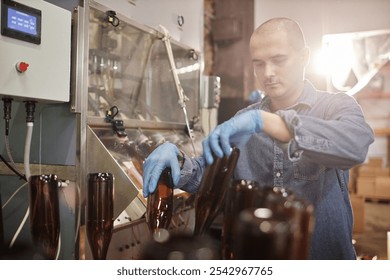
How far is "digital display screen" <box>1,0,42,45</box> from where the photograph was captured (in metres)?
1.32

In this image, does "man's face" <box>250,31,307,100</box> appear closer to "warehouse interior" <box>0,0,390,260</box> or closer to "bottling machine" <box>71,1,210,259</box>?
"warehouse interior" <box>0,0,390,260</box>

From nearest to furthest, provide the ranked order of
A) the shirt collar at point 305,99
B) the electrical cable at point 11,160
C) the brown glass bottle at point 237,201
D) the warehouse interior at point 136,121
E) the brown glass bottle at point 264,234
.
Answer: the brown glass bottle at point 264,234, the brown glass bottle at point 237,201, the shirt collar at point 305,99, the warehouse interior at point 136,121, the electrical cable at point 11,160

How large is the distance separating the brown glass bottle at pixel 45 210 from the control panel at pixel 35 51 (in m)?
0.32

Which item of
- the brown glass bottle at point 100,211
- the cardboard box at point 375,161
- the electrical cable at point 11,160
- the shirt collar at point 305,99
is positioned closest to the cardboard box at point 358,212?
the cardboard box at point 375,161

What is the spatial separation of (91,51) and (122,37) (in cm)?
20

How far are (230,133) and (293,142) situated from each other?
21cm

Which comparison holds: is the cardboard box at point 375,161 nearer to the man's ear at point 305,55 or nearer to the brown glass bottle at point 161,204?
the man's ear at point 305,55

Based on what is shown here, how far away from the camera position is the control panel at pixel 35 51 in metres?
1.32

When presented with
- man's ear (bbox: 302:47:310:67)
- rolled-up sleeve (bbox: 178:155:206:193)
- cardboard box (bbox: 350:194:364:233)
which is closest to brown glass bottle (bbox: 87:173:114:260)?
rolled-up sleeve (bbox: 178:155:206:193)

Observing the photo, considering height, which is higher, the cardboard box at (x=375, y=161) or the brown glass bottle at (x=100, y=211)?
the cardboard box at (x=375, y=161)

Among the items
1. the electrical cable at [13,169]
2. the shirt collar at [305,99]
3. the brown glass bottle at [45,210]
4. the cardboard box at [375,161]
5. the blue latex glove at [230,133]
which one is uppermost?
the shirt collar at [305,99]
